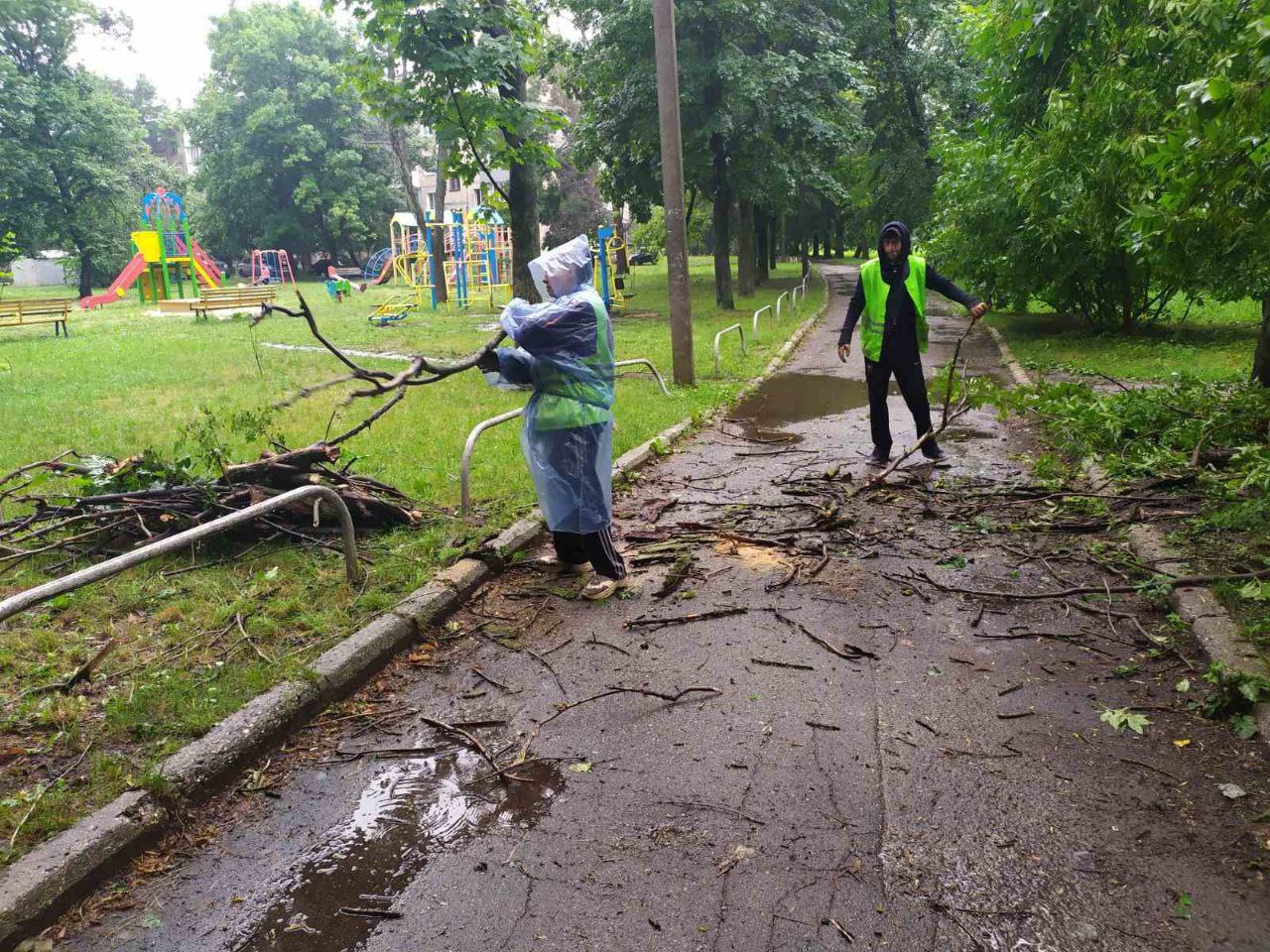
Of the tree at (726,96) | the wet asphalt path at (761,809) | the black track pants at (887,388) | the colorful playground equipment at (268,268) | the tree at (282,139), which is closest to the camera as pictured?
the wet asphalt path at (761,809)

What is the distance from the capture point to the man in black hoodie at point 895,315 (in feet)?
25.4

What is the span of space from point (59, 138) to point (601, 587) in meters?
46.2

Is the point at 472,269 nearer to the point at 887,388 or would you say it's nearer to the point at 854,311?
the point at 854,311

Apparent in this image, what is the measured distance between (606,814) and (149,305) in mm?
38536

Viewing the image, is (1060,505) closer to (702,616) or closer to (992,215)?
(702,616)

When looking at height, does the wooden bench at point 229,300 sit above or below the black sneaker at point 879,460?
above

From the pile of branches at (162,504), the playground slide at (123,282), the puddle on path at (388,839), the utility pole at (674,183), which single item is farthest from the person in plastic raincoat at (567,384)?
the playground slide at (123,282)

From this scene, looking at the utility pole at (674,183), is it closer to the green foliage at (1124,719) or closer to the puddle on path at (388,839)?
the green foliage at (1124,719)

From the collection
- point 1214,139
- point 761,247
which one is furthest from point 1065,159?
point 761,247

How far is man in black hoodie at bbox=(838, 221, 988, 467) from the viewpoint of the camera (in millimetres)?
7754

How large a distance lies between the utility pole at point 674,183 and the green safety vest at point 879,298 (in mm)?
4220

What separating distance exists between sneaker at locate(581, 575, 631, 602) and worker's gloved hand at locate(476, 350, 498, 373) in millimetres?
1389

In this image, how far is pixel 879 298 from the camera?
25.8 ft

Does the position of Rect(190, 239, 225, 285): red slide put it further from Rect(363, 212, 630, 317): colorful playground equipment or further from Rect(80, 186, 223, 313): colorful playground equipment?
Rect(363, 212, 630, 317): colorful playground equipment
